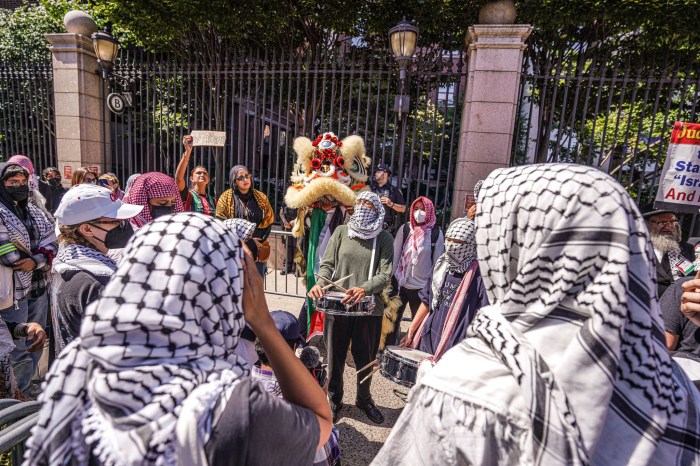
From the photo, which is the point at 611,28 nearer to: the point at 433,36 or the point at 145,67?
the point at 433,36

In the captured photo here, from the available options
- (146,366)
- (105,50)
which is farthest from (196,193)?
(146,366)

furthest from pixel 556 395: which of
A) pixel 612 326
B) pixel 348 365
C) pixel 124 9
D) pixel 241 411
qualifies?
pixel 124 9

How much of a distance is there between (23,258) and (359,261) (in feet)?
8.51

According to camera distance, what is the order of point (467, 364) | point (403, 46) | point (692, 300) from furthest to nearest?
point (403, 46)
point (692, 300)
point (467, 364)

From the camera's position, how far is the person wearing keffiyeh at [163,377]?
868mm

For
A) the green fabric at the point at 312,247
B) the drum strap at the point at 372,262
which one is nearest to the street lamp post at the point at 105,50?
the green fabric at the point at 312,247

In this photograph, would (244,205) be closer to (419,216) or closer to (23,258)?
(419,216)

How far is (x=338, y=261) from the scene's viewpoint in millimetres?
3471

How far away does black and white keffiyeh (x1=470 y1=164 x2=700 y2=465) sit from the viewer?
2.93 ft

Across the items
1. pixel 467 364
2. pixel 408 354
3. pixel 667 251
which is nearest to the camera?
pixel 467 364

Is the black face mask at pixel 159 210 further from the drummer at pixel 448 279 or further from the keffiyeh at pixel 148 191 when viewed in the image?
the drummer at pixel 448 279

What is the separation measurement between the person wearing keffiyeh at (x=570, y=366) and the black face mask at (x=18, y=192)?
12.3 feet

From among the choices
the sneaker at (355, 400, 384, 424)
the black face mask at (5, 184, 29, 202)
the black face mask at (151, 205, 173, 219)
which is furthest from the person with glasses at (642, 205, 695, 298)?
the black face mask at (5, 184, 29, 202)

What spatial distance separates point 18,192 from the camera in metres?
3.29
